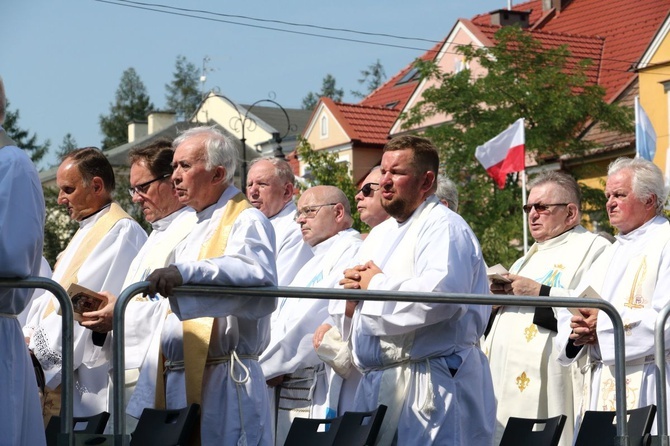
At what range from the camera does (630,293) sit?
7.17m

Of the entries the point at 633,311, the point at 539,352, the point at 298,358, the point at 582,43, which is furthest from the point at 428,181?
the point at 582,43

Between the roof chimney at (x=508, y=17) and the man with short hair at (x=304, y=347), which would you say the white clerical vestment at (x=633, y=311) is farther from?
the roof chimney at (x=508, y=17)

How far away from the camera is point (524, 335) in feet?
28.0

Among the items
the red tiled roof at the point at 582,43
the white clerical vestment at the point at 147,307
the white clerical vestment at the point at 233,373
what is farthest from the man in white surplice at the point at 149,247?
the red tiled roof at the point at 582,43

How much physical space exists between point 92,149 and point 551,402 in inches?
136

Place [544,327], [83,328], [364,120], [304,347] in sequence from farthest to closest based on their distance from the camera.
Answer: [364,120] → [544,327] → [304,347] → [83,328]

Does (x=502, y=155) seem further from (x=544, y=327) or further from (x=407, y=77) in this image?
(x=407, y=77)

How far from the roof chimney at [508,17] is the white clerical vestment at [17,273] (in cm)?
3974

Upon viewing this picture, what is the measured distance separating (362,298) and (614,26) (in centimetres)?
3762

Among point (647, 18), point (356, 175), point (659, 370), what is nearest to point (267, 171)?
point (659, 370)

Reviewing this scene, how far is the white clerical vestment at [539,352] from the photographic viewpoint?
27.6 ft

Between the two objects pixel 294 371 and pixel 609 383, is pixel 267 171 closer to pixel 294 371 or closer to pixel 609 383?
pixel 294 371

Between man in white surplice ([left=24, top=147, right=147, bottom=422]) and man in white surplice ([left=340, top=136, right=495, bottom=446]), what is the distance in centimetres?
161

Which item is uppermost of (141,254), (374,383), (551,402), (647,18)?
(647,18)
